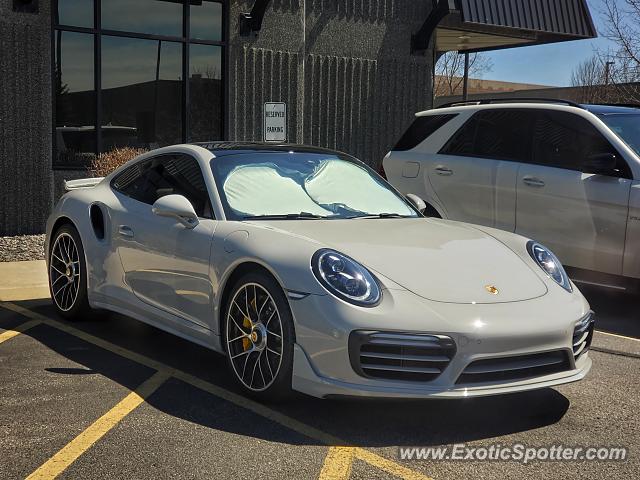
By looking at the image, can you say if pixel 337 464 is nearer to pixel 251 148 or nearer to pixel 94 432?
pixel 94 432

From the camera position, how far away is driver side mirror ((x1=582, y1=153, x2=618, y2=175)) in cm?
679

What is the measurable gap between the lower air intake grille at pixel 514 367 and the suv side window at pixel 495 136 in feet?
12.4

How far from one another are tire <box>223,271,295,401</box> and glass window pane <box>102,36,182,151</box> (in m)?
8.34

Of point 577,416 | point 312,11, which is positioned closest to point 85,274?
point 577,416

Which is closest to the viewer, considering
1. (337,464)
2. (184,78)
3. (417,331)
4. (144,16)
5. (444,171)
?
(337,464)

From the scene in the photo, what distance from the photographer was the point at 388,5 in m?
14.6

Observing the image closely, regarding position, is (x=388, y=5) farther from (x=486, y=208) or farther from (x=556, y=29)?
(x=486, y=208)

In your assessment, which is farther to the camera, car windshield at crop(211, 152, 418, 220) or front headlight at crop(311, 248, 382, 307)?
car windshield at crop(211, 152, 418, 220)

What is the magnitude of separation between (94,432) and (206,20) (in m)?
10.2

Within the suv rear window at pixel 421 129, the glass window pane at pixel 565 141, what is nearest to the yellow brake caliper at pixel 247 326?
the glass window pane at pixel 565 141

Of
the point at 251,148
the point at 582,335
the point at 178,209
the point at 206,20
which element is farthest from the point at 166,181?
the point at 206,20

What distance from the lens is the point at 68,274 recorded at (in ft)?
20.2

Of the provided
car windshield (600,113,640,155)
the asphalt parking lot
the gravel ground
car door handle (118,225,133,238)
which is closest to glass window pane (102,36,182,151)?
the gravel ground

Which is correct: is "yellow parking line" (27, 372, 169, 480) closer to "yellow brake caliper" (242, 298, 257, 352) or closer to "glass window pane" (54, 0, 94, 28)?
"yellow brake caliper" (242, 298, 257, 352)
